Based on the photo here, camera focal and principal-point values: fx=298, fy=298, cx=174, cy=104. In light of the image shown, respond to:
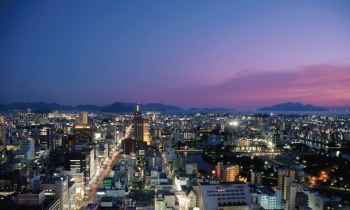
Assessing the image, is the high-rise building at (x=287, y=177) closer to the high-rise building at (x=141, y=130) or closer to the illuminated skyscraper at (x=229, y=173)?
the illuminated skyscraper at (x=229, y=173)

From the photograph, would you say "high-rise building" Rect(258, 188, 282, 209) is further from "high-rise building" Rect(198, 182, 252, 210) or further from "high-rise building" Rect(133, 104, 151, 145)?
"high-rise building" Rect(133, 104, 151, 145)

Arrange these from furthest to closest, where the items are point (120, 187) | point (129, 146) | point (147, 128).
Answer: point (147, 128) < point (129, 146) < point (120, 187)

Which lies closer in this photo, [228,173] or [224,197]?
[224,197]

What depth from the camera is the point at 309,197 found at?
841 centimetres

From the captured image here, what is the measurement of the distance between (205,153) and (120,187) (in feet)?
30.1

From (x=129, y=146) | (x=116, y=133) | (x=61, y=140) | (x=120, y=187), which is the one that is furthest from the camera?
(x=116, y=133)

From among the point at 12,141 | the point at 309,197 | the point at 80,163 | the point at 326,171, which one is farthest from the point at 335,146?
the point at 12,141

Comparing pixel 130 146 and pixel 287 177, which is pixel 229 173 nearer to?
pixel 287 177

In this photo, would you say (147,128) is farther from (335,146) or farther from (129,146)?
(335,146)

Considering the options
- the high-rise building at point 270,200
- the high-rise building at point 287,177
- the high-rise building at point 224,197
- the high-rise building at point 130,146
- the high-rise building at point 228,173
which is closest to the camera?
the high-rise building at point 224,197

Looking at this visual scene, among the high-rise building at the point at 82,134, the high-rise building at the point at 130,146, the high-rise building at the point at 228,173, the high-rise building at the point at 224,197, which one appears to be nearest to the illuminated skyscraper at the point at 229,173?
the high-rise building at the point at 228,173

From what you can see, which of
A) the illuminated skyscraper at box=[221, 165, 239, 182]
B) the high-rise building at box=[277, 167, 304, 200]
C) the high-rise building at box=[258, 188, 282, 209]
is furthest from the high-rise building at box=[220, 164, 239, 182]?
the high-rise building at box=[258, 188, 282, 209]

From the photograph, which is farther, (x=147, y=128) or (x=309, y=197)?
(x=147, y=128)

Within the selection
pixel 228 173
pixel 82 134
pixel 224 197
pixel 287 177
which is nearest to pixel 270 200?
pixel 224 197
